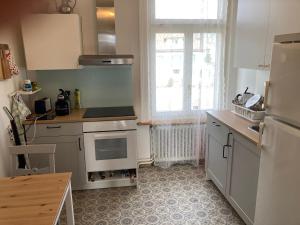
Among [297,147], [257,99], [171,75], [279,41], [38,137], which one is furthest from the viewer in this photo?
[171,75]

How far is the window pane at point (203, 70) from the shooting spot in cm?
292

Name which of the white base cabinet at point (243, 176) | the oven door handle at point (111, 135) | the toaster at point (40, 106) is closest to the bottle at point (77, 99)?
the toaster at point (40, 106)

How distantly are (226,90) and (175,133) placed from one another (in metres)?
0.85

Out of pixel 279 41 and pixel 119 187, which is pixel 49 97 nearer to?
pixel 119 187

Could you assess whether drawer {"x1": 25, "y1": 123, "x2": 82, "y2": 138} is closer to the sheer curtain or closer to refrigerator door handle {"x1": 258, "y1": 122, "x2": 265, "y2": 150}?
the sheer curtain

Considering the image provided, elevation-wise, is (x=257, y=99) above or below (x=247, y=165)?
above

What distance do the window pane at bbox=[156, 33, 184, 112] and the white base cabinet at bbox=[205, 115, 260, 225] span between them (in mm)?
585

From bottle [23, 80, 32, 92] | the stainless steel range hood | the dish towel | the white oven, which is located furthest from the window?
the dish towel

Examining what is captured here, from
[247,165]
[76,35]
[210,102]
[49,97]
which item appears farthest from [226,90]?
[49,97]

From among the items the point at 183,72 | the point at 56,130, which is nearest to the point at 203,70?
the point at 183,72

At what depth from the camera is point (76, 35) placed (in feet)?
8.21

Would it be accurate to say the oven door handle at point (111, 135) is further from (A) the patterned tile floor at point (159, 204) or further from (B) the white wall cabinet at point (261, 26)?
(B) the white wall cabinet at point (261, 26)

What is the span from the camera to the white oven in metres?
2.54

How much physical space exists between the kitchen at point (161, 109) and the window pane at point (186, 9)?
0.01 meters
